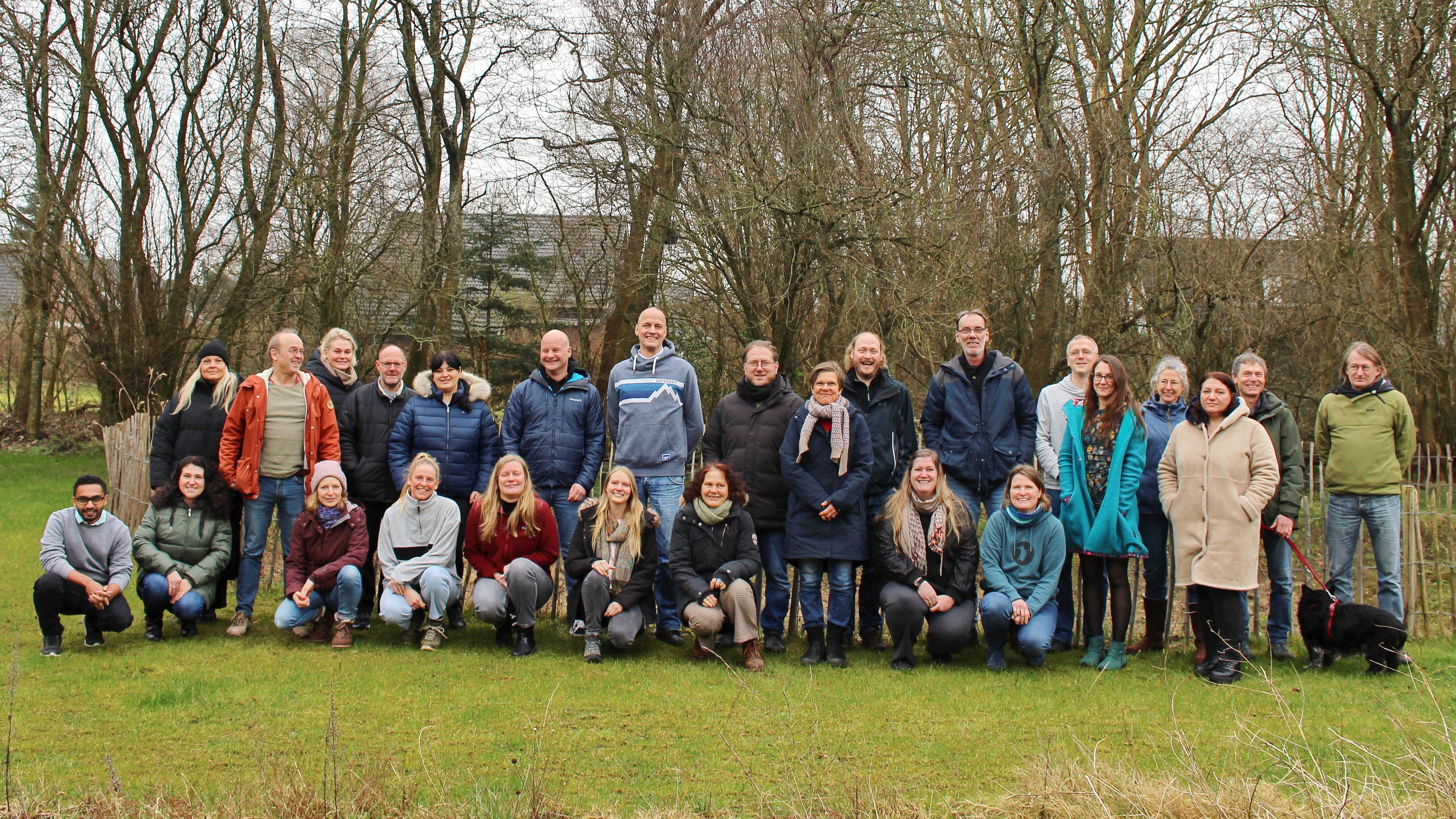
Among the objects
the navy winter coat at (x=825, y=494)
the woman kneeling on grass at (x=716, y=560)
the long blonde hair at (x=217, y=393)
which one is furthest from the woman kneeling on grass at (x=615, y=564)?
the long blonde hair at (x=217, y=393)

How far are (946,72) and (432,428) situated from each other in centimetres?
935

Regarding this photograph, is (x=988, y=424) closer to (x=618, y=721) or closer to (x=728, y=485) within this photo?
Answer: (x=728, y=485)

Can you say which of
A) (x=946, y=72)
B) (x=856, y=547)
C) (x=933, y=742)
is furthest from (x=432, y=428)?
(x=946, y=72)

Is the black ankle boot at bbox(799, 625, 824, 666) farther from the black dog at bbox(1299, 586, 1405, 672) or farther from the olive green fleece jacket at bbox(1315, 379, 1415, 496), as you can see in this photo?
the olive green fleece jacket at bbox(1315, 379, 1415, 496)

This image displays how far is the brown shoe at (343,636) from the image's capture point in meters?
5.71

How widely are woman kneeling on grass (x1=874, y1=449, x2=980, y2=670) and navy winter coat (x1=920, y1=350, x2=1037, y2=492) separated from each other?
29 centimetres

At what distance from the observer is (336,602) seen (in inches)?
231

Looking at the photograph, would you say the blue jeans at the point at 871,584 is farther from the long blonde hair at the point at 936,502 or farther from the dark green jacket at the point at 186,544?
the dark green jacket at the point at 186,544

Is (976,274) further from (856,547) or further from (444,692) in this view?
(444,692)

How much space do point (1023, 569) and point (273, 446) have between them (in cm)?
447

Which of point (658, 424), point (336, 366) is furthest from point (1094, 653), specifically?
point (336, 366)

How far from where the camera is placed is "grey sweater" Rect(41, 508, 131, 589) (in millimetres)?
5477

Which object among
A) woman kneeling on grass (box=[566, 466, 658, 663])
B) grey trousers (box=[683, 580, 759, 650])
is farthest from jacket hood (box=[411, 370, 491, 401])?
grey trousers (box=[683, 580, 759, 650])

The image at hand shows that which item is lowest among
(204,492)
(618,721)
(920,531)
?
(618,721)
